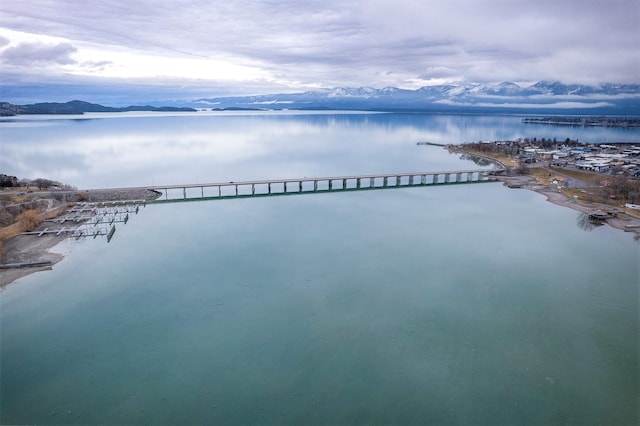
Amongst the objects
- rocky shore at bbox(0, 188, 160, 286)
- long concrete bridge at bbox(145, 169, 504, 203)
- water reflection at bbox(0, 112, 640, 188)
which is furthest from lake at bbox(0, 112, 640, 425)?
water reflection at bbox(0, 112, 640, 188)

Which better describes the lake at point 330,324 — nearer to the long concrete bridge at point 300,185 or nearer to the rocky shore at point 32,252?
the rocky shore at point 32,252

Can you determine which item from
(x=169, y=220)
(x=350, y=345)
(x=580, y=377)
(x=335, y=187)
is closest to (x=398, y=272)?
(x=350, y=345)

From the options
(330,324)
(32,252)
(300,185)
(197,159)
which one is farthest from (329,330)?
(197,159)

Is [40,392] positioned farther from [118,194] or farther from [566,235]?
[566,235]

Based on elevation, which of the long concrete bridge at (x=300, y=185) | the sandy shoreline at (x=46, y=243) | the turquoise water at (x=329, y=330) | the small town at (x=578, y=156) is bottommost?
the turquoise water at (x=329, y=330)

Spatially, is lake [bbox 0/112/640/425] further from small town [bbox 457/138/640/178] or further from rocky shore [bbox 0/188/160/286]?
small town [bbox 457/138/640/178]

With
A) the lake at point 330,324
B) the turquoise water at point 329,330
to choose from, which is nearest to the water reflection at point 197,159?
the lake at point 330,324
